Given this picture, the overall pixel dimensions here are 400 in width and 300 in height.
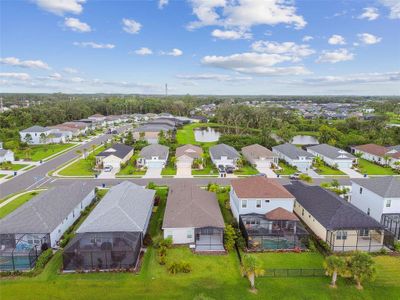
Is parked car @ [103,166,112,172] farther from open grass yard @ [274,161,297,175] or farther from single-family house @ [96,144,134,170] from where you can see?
open grass yard @ [274,161,297,175]

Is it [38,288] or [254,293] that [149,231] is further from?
[254,293]

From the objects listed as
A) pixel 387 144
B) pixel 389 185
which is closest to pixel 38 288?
pixel 389 185

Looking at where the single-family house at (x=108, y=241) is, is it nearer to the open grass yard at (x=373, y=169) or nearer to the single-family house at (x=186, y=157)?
Answer: the single-family house at (x=186, y=157)

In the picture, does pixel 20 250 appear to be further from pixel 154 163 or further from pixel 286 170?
pixel 286 170

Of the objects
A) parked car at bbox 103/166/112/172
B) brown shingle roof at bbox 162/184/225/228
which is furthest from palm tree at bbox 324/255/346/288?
parked car at bbox 103/166/112/172

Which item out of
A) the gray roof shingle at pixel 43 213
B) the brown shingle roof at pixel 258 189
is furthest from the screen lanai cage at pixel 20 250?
the brown shingle roof at pixel 258 189

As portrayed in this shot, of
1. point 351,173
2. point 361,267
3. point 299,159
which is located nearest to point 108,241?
point 361,267
